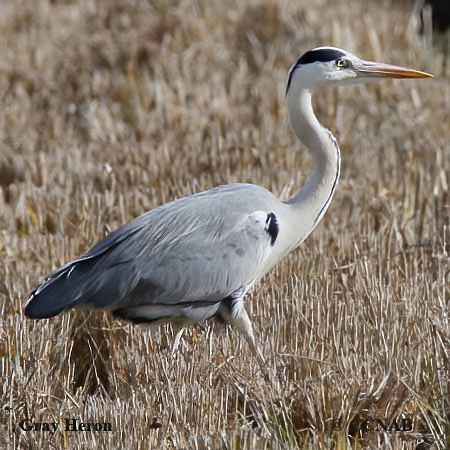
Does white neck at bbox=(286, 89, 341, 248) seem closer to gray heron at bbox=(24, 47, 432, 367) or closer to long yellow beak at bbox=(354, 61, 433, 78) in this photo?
gray heron at bbox=(24, 47, 432, 367)

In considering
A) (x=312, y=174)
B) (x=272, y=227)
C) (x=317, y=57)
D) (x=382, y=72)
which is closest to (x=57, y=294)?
(x=272, y=227)

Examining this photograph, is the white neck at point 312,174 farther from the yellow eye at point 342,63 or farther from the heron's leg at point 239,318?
the heron's leg at point 239,318

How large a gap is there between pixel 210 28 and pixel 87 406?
678cm

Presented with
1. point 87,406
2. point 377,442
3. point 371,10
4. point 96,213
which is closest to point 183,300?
point 87,406

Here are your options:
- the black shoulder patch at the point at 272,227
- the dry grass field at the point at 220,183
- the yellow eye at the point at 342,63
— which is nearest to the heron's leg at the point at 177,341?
the dry grass field at the point at 220,183

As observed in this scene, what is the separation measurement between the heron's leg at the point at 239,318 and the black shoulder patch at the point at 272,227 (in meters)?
0.28

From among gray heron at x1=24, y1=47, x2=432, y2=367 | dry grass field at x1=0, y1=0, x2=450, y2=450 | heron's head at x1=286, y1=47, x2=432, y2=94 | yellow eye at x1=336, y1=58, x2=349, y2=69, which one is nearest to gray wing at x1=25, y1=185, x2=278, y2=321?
gray heron at x1=24, y1=47, x2=432, y2=367

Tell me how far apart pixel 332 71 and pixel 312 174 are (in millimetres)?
487

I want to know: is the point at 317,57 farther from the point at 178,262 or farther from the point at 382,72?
the point at 178,262

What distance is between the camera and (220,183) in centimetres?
620

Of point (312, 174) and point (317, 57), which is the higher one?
point (317, 57)

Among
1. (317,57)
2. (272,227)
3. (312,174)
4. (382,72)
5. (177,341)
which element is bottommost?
(177,341)

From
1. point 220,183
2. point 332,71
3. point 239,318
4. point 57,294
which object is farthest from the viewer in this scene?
point 220,183

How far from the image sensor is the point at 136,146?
23.3 feet
